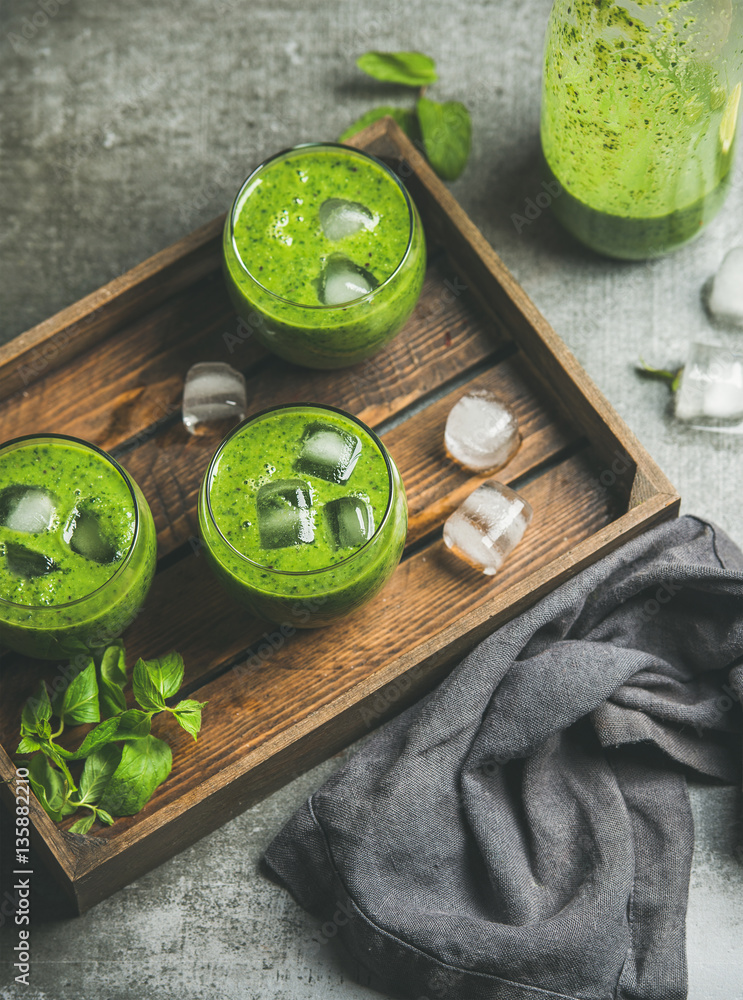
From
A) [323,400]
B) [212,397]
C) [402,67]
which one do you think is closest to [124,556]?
[212,397]

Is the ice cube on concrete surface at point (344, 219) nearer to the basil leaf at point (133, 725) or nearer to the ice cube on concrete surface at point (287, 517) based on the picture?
the ice cube on concrete surface at point (287, 517)

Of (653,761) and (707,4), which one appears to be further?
(653,761)

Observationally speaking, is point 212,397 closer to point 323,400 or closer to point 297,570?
point 323,400

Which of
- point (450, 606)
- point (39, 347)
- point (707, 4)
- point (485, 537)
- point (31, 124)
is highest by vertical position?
point (707, 4)

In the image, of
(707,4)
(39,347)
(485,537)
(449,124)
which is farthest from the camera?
(449,124)

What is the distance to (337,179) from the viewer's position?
178 cm

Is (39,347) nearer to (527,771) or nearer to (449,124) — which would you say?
(449,124)

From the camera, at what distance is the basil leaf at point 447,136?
6.76 feet

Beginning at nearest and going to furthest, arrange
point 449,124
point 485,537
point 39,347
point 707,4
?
point 707,4 < point 485,537 < point 39,347 < point 449,124

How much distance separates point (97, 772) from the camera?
1.59 meters

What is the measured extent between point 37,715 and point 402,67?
1435 millimetres

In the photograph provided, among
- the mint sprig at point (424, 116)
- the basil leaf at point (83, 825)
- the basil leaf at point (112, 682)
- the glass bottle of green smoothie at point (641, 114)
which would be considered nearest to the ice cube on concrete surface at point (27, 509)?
the basil leaf at point (112, 682)

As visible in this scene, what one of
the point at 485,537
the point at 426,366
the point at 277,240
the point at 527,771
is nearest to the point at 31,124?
the point at 277,240

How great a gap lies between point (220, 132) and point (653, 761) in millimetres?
1498
